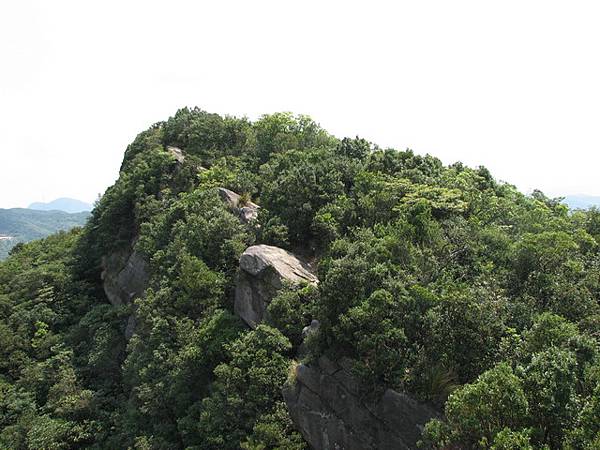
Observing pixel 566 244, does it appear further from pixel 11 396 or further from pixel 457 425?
pixel 11 396

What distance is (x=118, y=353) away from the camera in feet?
101

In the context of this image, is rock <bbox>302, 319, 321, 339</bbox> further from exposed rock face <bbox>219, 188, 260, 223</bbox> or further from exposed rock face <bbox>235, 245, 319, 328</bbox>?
exposed rock face <bbox>219, 188, 260, 223</bbox>

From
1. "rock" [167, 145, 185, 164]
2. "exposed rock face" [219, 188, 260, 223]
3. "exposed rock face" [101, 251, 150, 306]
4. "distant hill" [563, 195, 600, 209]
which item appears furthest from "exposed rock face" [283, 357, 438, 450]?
"rock" [167, 145, 185, 164]

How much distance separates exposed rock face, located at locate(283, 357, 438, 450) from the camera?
1365cm

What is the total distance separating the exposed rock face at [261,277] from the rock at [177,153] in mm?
19575

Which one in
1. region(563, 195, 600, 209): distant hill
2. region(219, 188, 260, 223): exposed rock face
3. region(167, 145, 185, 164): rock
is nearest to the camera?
region(563, 195, 600, 209): distant hill

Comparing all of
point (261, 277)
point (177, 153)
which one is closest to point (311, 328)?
point (261, 277)

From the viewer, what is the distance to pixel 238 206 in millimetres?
29500

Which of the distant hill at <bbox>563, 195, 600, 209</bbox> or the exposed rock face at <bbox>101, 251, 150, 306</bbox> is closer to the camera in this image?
the distant hill at <bbox>563, 195, 600, 209</bbox>

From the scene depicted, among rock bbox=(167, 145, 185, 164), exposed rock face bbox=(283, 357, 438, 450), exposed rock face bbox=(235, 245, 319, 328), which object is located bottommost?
exposed rock face bbox=(283, 357, 438, 450)

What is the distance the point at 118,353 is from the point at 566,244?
27.7 meters

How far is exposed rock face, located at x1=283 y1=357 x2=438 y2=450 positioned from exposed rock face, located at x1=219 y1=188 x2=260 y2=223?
41.8 ft

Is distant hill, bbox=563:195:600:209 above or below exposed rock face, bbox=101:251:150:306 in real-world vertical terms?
above

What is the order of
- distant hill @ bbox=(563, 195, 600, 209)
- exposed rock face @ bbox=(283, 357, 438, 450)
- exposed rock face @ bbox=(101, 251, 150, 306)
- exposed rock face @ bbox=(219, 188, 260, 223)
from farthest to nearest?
exposed rock face @ bbox=(101, 251, 150, 306), exposed rock face @ bbox=(219, 188, 260, 223), distant hill @ bbox=(563, 195, 600, 209), exposed rock face @ bbox=(283, 357, 438, 450)
